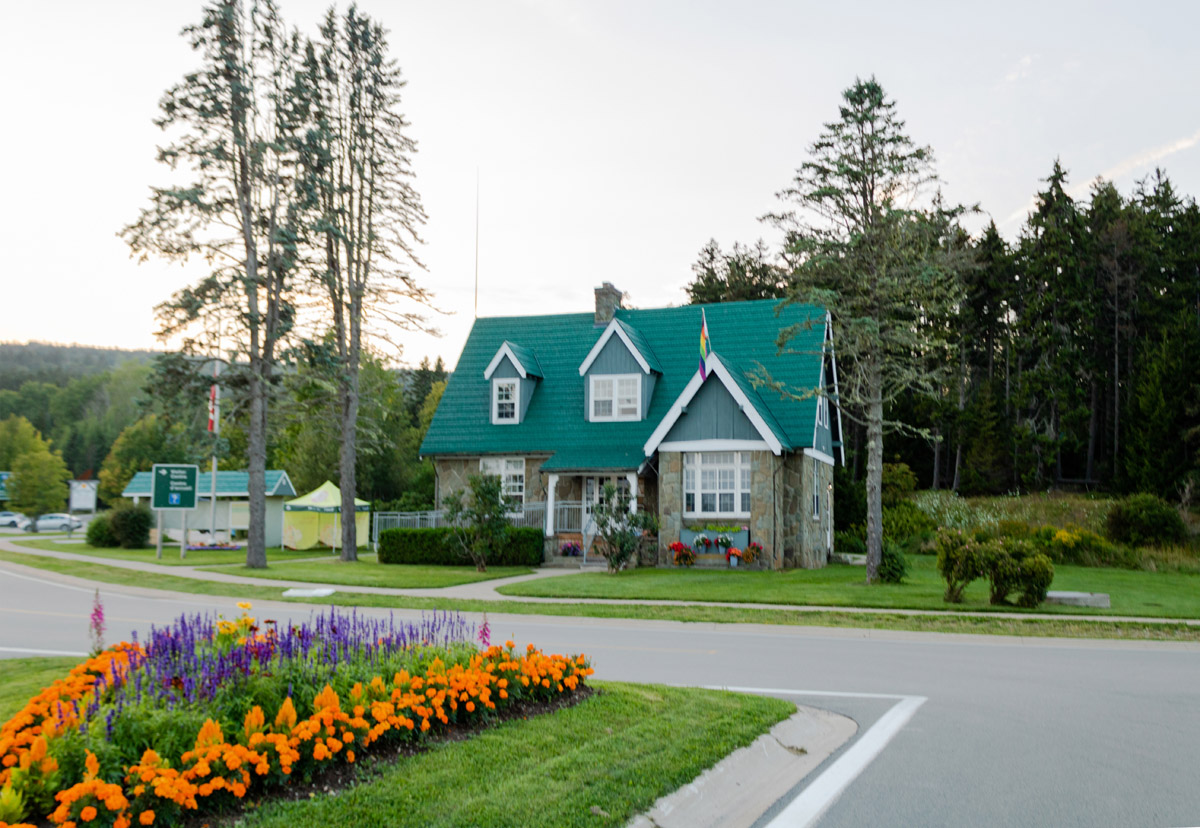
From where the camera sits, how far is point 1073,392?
49719 mm

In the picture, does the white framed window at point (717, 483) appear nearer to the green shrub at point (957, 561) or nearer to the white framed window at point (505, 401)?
the white framed window at point (505, 401)

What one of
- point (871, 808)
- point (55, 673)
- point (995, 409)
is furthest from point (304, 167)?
point (995, 409)

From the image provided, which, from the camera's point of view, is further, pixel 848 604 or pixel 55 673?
pixel 848 604

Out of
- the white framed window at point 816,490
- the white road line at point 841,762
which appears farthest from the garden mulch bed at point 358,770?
the white framed window at point 816,490

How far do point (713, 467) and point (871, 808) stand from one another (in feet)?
72.4

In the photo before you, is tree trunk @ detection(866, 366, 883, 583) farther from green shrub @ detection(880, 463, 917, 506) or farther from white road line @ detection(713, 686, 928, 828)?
green shrub @ detection(880, 463, 917, 506)

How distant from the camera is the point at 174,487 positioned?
34.4 meters

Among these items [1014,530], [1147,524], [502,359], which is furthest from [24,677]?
[1147,524]

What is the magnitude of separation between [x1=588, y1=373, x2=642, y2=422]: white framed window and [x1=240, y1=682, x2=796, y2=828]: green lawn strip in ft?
75.7

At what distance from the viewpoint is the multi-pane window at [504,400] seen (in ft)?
109

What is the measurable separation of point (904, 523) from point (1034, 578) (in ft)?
57.8

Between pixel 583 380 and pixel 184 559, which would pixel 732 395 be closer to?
pixel 583 380

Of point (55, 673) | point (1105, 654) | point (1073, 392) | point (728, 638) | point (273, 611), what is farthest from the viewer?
point (1073, 392)

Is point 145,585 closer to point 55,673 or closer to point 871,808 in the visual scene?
point 55,673
